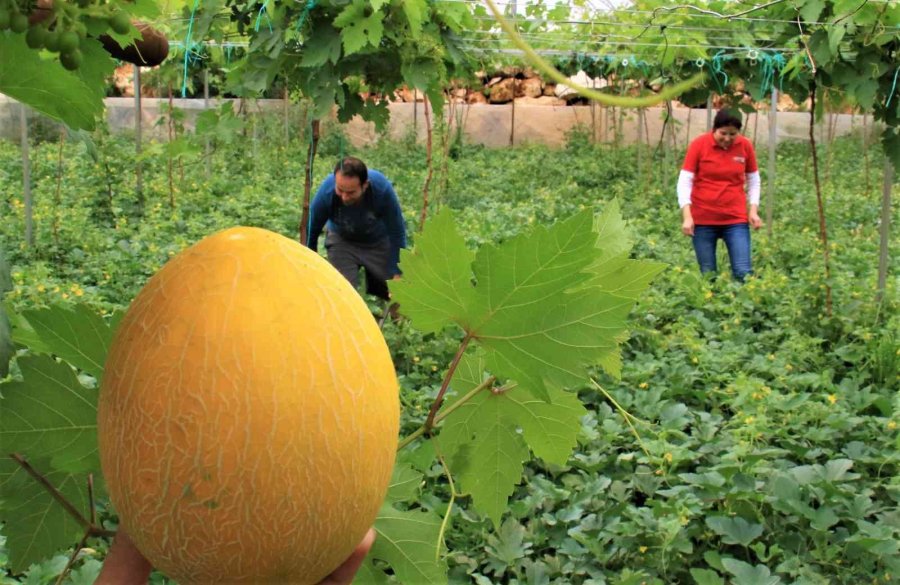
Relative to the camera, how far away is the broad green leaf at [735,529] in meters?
3.15

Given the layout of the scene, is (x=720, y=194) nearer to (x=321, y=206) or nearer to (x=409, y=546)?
(x=321, y=206)

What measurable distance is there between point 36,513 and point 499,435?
513 mm

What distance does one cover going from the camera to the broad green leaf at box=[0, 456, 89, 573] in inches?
40.1

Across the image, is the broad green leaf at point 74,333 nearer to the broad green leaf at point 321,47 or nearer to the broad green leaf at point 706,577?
the broad green leaf at point 706,577

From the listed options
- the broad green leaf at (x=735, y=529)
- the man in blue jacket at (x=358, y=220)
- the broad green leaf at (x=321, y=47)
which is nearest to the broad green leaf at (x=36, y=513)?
the broad green leaf at (x=735, y=529)

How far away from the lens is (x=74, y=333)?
3.00ft

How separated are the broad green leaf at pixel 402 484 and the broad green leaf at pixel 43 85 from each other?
49 centimetres

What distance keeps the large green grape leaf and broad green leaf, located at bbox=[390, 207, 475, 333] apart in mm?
158

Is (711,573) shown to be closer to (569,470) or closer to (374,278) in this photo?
(569,470)

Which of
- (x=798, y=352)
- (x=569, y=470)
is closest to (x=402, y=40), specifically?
(x=569, y=470)

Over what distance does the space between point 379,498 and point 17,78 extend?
47cm

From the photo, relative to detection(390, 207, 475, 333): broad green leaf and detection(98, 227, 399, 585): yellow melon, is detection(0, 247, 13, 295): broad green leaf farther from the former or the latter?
detection(390, 207, 475, 333): broad green leaf

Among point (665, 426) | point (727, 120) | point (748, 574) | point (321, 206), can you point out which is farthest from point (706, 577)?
point (727, 120)

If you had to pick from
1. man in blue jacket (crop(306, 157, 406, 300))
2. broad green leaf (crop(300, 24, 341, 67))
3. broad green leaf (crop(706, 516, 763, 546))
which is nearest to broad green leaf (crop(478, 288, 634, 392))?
broad green leaf (crop(706, 516, 763, 546))
